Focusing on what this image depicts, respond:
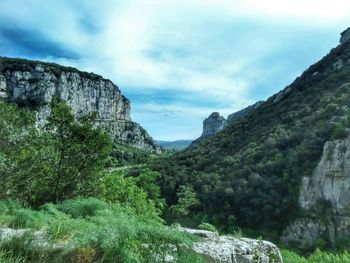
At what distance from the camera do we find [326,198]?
46062 millimetres

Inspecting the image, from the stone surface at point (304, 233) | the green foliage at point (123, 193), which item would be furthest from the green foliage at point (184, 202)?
the green foliage at point (123, 193)

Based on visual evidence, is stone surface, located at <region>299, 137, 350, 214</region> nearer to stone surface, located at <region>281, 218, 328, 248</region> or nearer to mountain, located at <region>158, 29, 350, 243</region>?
mountain, located at <region>158, 29, 350, 243</region>

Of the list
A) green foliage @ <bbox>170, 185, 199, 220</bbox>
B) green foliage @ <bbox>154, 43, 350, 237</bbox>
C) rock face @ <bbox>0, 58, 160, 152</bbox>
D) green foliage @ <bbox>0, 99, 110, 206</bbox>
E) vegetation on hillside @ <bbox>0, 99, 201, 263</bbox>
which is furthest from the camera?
rock face @ <bbox>0, 58, 160, 152</bbox>

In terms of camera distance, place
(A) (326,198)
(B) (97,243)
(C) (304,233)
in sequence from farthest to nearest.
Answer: (A) (326,198), (C) (304,233), (B) (97,243)

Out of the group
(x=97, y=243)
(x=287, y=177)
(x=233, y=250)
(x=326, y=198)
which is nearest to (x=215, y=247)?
(x=233, y=250)

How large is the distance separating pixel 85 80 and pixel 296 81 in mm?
124932

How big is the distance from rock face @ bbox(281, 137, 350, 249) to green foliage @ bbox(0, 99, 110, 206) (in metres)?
31.9

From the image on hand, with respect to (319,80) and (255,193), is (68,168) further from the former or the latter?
(319,80)

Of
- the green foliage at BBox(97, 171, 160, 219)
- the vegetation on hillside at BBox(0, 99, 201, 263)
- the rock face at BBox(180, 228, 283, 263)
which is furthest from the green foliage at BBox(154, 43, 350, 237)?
the rock face at BBox(180, 228, 283, 263)

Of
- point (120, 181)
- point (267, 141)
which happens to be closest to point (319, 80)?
point (267, 141)

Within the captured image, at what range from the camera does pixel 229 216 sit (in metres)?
47.4

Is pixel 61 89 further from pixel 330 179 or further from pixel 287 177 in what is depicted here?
pixel 330 179

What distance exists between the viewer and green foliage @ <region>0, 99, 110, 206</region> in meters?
14.6

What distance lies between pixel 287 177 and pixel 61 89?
13638 cm
